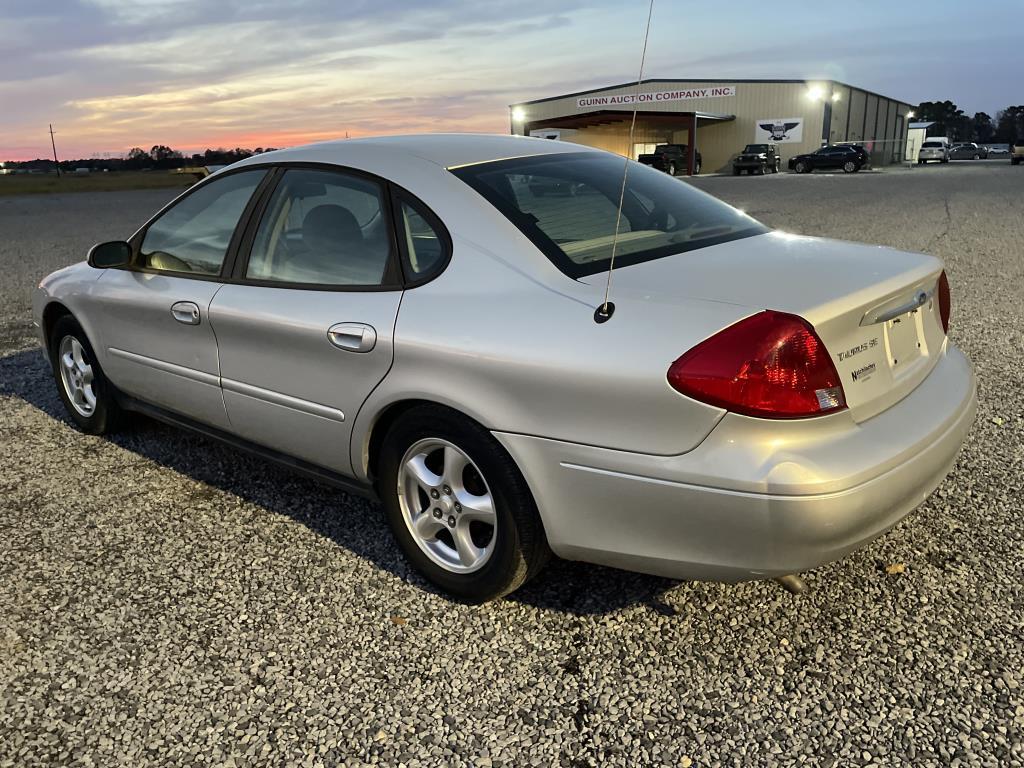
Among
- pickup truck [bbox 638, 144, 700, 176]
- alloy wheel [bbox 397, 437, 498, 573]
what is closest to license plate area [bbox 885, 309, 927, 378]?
alloy wheel [bbox 397, 437, 498, 573]

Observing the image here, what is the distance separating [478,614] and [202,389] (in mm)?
1665

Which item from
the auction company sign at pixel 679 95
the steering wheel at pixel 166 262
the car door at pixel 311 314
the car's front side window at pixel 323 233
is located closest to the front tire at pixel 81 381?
the steering wheel at pixel 166 262

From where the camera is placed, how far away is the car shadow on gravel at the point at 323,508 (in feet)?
9.66

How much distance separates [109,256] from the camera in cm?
399

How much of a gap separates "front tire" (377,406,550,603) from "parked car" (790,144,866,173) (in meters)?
46.7

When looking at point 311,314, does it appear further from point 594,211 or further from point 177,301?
point 594,211

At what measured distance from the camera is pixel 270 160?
11.7ft

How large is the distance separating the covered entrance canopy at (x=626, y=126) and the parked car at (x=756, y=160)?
2750 millimetres

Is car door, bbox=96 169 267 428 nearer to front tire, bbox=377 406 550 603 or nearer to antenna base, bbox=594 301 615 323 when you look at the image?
front tire, bbox=377 406 550 603

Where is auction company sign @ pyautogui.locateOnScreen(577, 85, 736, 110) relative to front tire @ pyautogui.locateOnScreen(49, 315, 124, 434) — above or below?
above

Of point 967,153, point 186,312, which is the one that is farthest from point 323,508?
point 967,153

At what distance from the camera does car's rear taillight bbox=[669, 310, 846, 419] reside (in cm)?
215

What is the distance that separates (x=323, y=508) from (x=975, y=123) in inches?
6865

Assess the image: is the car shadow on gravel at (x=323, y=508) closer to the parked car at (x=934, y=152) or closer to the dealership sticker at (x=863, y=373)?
the dealership sticker at (x=863, y=373)
